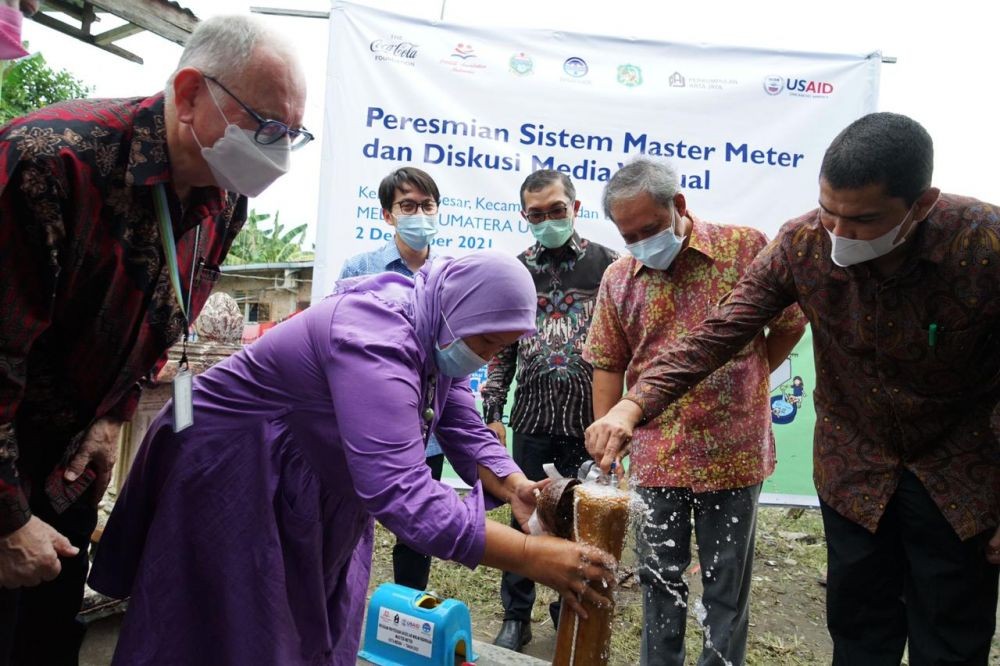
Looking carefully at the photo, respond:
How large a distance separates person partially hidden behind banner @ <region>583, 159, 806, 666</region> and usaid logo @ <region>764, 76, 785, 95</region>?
7.35 ft

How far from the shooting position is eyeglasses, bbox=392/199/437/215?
394 cm

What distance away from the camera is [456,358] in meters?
1.81

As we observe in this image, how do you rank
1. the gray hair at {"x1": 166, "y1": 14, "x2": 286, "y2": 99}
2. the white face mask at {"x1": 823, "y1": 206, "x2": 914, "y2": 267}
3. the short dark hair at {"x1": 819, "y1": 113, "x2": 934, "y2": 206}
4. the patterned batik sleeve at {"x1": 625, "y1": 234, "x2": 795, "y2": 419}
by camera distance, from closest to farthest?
1. the gray hair at {"x1": 166, "y1": 14, "x2": 286, "y2": 99}
2. the short dark hair at {"x1": 819, "y1": 113, "x2": 934, "y2": 206}
3. the white face mask at {"x1": 823, "y1": 206, "x2": 914, "y2": 267}
4. the patterned batik sleeve at {"x1": 625, "y1": 234, "x2": 795, "y2": 419}

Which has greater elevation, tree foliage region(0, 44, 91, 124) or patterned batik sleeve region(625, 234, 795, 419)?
tree foliage region(0, 44, 91, 124)

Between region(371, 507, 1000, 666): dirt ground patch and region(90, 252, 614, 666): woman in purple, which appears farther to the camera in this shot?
region(371, 507, 1000, 666): dirt ground patch

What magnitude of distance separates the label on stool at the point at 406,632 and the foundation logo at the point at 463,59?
3.34 meters

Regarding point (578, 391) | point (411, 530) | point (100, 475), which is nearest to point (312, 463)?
point (411, 530)

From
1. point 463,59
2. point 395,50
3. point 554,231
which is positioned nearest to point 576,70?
point 463,59

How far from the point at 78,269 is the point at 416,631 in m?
1.99

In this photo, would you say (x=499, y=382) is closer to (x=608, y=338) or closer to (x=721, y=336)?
(x=608, y=338)

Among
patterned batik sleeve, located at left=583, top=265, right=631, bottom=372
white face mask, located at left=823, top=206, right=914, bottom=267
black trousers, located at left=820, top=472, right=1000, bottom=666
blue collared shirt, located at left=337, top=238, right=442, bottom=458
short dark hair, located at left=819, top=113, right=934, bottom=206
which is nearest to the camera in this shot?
short dark hair, located at left=819, top=113, right=934, bottom=206

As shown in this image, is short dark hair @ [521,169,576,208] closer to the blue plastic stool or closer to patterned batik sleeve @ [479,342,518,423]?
patterned batik sleeve @ [479,342,518,423]

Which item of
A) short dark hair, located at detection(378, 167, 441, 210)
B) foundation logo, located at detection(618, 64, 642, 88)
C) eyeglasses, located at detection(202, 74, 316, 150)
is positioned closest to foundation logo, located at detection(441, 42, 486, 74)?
foundation logo, located at detection(618, 64, 642, 88)

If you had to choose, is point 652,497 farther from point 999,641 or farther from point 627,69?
point 627,69
